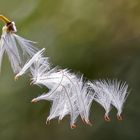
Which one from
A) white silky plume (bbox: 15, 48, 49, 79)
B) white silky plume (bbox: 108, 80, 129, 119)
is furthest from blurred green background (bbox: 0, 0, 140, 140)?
white silky plume (bbox: 15, 48, 49, 79)

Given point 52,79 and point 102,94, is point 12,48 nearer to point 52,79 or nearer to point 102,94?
point 52,79

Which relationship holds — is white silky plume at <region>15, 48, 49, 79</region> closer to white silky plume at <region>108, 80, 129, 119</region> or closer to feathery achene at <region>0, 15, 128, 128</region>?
feathery achene at <region>0, 15, 128, 128</region>

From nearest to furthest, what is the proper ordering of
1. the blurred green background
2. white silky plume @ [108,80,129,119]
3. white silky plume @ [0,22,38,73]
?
white silky plume @ [0,22,38,73] → white silky plume @ [108,80,129,119] → the blurred green background

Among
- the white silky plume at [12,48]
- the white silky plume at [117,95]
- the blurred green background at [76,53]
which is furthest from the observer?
the blurred green background at [76,53]

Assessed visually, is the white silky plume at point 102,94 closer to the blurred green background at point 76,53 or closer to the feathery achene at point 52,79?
the feathery achene at point 52,79

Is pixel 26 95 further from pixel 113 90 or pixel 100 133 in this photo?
pixel 113 90

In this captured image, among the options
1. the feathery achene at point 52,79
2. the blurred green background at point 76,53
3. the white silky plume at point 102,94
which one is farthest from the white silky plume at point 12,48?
the blurred green background at point 76,53

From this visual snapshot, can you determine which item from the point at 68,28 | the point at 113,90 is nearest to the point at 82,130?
the point at 68,28

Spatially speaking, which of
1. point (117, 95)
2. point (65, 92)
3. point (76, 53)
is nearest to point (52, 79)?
point (65, 92)
